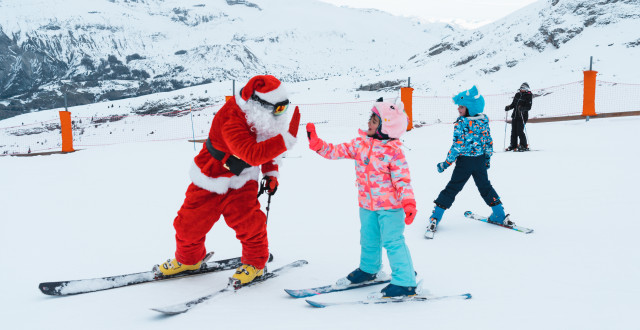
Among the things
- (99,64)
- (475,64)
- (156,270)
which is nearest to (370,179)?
(156,270)

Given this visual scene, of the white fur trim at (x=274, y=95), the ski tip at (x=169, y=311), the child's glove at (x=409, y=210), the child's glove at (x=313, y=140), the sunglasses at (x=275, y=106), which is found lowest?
the ski tip at (x=169, y=311)

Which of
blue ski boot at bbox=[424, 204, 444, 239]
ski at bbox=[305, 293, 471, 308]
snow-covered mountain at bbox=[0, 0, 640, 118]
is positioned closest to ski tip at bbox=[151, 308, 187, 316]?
ski at bbox=[305, 293, 471, 308]

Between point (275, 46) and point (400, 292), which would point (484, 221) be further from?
point (275, 46)

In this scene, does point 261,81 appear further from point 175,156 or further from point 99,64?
point 99,64

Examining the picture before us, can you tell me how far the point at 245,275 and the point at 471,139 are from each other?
2.78 m

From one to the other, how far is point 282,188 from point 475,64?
20826 millimetres

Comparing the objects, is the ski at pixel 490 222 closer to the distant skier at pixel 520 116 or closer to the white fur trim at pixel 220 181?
the white fur trim at pixel 220 181

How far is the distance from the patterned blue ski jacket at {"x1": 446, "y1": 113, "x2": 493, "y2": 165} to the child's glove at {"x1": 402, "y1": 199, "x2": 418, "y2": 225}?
1.83m

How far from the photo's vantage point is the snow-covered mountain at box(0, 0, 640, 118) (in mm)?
22062

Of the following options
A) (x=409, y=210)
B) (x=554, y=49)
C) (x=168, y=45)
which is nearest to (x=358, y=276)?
(x=409, y=210)

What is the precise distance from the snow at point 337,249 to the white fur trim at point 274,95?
4.76ft

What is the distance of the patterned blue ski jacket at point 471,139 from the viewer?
14.3ft

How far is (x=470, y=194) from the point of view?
245 inches

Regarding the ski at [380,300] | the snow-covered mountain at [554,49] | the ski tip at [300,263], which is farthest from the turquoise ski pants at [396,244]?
the snow-covered mountain at [554,49]
